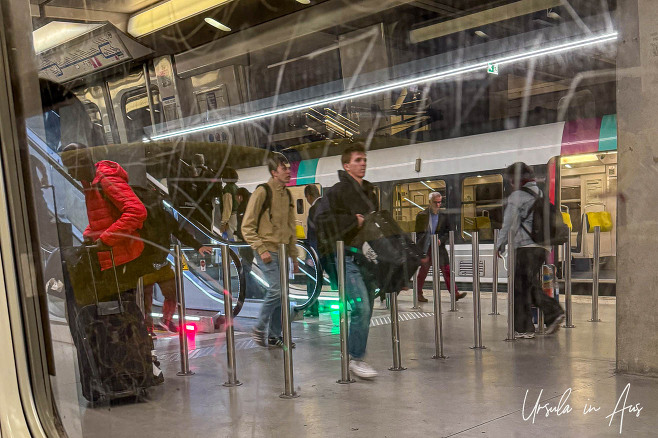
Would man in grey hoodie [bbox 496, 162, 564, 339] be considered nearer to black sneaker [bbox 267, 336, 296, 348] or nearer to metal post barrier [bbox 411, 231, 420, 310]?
metal post barrier [bbox 411, 231, 420, 310]

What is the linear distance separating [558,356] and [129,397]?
1.23 metres

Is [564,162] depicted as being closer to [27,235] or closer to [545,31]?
[545,31]

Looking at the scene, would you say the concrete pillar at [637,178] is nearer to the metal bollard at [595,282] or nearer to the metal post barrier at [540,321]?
the metal bollard at [595,282]

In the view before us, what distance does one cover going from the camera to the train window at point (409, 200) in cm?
150

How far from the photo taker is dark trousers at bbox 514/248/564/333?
1447 mm

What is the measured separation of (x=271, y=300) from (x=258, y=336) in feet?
0.72

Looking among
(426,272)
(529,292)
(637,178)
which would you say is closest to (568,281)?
(529,292)

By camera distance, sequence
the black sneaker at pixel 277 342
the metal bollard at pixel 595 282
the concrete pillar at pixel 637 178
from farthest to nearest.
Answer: the black sneaker at pixel 277 342, the metal bollard at pixel 595 282, the concrete pillar at pixel 637 178

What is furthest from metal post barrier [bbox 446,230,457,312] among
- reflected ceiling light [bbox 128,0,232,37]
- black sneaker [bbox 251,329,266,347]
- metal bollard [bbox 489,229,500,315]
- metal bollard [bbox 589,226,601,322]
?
reflected ceiling light [bbox 128,0,232,37]

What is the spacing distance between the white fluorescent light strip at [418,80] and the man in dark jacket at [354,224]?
0.48 feet

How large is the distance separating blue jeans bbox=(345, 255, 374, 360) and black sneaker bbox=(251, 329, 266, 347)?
1.10 ft

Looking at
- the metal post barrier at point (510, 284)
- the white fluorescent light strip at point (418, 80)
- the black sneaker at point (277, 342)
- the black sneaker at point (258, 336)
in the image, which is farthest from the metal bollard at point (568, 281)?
the black sneaker at point (258, 336)

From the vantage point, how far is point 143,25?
1.65 m

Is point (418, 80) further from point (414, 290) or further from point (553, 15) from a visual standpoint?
point (414, 290)
